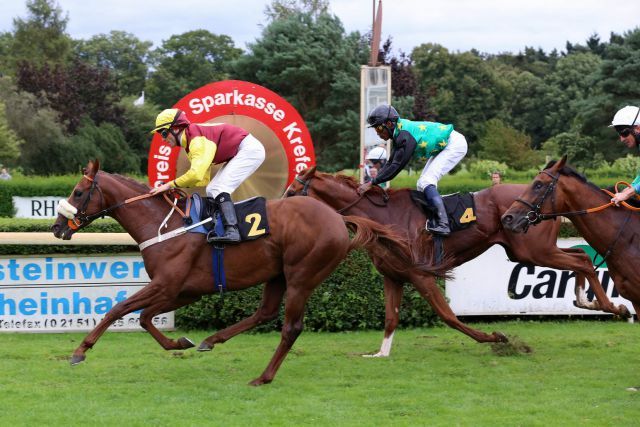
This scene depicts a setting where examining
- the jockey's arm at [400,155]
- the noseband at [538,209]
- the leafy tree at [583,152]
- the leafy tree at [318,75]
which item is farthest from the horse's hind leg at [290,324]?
the leafy tree at [583,152]

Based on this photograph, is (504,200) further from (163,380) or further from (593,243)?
(163,380)

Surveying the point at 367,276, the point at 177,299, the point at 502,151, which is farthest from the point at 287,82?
the point at 177,299

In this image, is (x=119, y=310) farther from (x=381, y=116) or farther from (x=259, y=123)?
(x=259, y=123)

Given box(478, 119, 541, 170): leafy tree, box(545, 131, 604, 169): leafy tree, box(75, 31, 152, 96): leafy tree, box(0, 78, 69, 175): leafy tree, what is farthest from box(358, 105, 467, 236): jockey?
box(75, 31, 152, 96): leafy tree

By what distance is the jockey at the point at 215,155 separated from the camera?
21.2 feet

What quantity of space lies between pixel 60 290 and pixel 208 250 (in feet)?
9.46

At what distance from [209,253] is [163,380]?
3.30ft

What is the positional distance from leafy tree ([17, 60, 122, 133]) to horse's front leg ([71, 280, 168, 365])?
3619 centimetres

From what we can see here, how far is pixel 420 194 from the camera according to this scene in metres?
7.87

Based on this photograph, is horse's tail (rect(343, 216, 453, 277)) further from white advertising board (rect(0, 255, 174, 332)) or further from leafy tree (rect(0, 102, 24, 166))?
leafy tree (rect(0, 102, 24, 166))

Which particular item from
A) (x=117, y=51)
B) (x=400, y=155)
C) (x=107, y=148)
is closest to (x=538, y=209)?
(x=400, y=155)

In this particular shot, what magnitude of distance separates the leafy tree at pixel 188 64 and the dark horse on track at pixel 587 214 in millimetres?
46201

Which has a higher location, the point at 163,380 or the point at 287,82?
the point at 287,82

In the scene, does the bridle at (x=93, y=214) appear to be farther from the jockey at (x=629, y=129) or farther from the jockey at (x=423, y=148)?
the jockey at (x=629, y=129)
